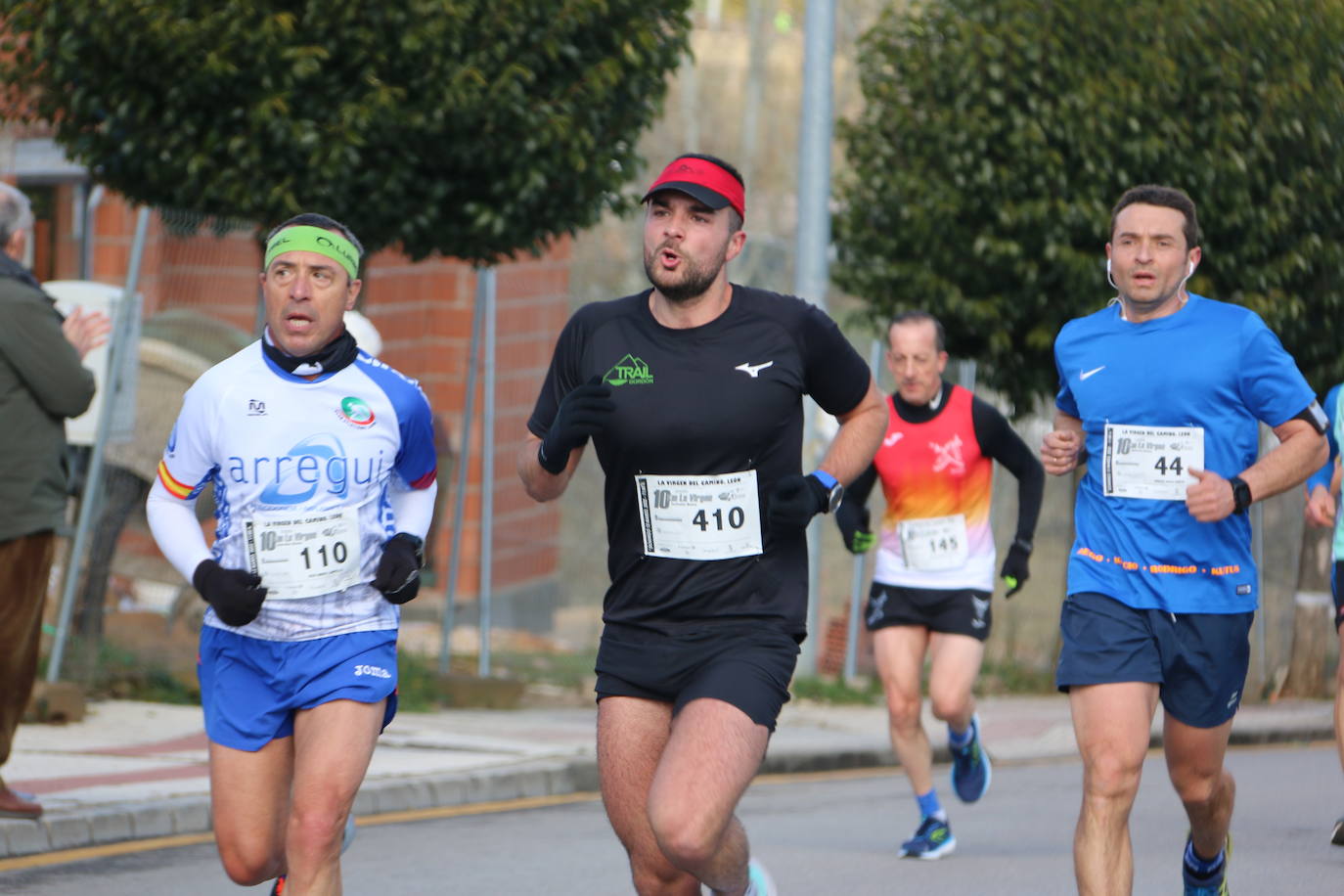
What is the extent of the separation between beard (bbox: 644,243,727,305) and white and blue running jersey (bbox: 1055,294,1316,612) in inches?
58.0

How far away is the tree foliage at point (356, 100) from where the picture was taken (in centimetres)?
1142

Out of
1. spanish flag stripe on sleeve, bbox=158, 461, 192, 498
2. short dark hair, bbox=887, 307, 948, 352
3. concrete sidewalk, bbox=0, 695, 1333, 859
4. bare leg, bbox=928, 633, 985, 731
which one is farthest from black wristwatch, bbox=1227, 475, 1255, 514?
concrete sidewalk, bbox=0, 695, 1333, 859

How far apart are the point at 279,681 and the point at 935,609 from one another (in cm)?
435

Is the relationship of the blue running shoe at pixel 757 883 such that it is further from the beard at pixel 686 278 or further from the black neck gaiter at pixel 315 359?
the black neck gaiter at pixel 315 359

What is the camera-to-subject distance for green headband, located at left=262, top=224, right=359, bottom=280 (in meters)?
5.87

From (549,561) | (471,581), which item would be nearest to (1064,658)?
(549,561)

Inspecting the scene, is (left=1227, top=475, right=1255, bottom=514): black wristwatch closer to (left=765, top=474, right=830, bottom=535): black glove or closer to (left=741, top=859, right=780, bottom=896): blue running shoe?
(left=765, top=474, right=830, bottom=535): black glove

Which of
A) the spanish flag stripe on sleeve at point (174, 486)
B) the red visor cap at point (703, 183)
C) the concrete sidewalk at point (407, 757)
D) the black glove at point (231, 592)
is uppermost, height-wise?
the red visor cap at point (703, 183)

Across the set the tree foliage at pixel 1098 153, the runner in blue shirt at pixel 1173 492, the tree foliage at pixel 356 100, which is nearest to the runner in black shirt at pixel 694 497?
the runner in blue shirt at pixel 1173 492

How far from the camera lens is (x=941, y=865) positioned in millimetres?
8547

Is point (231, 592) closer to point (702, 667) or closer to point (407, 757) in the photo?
point (702, 667)

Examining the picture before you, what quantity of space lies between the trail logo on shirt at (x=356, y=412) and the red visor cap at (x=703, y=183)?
3.03 ft

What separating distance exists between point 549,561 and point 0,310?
31.2 feet

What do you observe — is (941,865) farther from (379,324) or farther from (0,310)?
(379,324)
